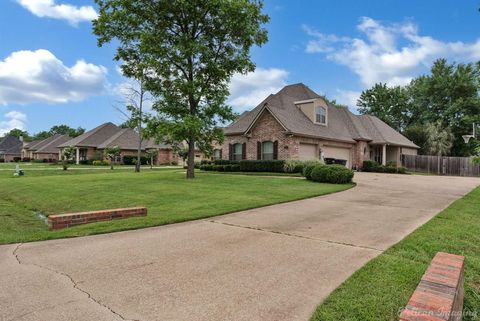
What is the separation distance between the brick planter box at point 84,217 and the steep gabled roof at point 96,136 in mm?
44550

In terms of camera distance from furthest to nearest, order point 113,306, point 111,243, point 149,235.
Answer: point 149,235, point 111,243, point 113,306

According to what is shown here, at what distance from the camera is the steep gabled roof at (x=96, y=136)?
48.3 metres

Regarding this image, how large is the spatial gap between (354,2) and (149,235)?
1521 cm

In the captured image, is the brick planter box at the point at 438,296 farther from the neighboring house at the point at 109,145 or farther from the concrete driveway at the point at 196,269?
the neighboring house at the point at 109,145

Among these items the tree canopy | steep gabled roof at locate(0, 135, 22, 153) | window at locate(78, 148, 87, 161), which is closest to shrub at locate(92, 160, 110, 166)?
window at locate(78, 148, 87, 161)

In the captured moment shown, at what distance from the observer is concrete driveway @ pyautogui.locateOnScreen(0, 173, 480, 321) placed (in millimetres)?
3207

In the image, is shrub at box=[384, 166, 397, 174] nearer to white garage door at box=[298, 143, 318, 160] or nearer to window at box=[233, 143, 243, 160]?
white garage door at box=[298, 143, 318, 160]

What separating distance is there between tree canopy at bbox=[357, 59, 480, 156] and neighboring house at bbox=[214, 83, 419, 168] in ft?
35.2

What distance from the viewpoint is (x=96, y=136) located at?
50.1 metres

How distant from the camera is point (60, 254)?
506 cm

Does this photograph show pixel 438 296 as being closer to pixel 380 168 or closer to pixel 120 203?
pixel 120 203

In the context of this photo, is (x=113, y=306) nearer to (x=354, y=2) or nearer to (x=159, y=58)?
(x=159, y=58)

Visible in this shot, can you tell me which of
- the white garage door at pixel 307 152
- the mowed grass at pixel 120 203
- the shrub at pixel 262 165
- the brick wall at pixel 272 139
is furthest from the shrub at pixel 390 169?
the mowed grass at pixel 120 203

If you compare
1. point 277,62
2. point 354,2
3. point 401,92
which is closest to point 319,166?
point 354,2
